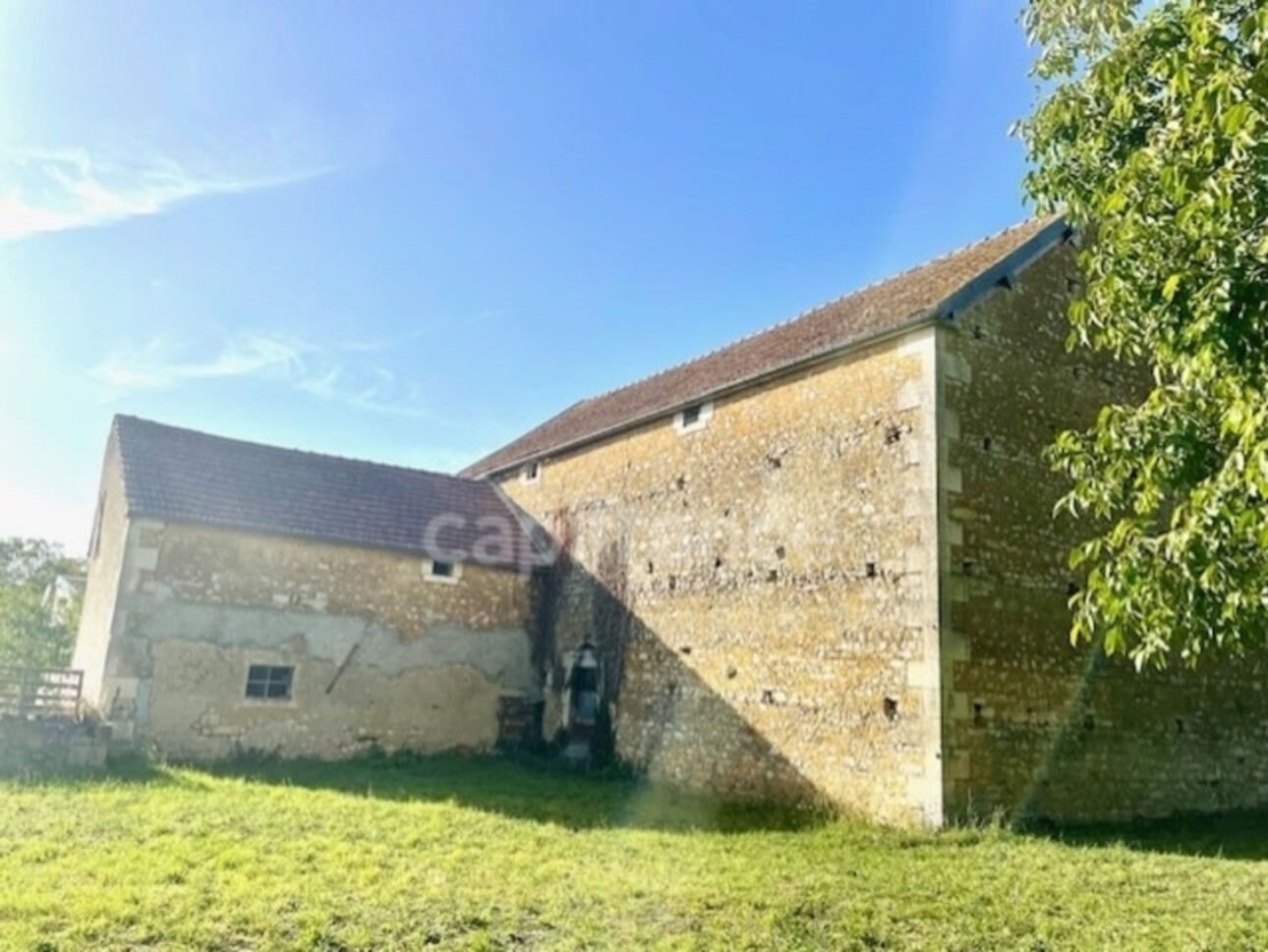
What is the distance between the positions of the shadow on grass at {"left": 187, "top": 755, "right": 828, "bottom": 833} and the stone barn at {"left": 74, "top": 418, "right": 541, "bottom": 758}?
775mm

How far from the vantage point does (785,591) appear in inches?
472

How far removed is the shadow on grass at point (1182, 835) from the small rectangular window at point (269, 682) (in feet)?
36.7

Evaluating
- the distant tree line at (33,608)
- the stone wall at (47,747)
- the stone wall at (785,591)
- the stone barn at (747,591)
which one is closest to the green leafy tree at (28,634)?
the distant tree line at (33,608)

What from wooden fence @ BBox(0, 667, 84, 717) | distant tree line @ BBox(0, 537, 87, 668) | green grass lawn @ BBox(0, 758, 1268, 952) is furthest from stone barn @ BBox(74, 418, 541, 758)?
distant tree line @ BBox(0, 537, 87, 668)

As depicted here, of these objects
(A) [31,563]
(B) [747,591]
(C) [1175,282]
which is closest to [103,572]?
(B) [747,591]

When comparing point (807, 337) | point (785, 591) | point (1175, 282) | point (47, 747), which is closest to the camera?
point (1175, 282)

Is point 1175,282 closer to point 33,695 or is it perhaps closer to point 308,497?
point 308,497

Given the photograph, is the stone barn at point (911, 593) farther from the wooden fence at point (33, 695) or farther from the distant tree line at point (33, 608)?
the distant tree line at point (33, 608)

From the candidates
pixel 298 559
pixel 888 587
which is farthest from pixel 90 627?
pixel 888 587

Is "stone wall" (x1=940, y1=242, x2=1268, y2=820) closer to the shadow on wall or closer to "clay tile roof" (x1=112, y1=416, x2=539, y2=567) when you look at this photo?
the shadow on wall

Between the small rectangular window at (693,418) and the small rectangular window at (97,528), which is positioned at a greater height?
the small rectangular window at (693,418)

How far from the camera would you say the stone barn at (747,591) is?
10.4 meters

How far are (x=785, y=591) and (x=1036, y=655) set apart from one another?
3.17 meters

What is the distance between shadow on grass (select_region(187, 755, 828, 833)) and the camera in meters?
10.4
